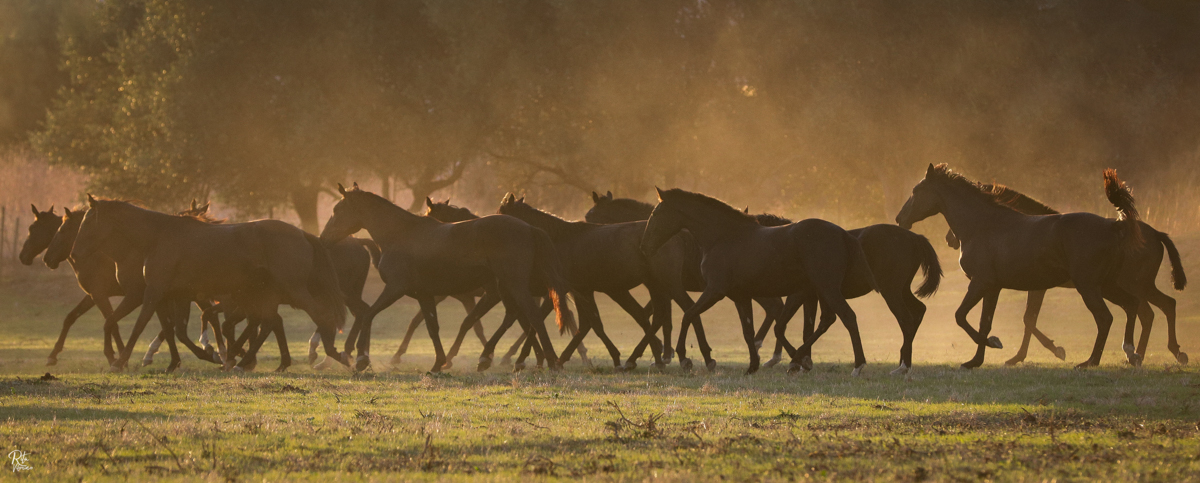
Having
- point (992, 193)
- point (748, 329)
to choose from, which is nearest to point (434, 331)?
point (748, 329)

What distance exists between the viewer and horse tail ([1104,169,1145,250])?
13109 millimetres

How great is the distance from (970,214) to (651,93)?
1961 cm

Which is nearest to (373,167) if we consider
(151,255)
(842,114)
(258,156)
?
(258,156)

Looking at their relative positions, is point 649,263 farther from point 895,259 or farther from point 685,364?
point 895,259

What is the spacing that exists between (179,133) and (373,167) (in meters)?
5.77

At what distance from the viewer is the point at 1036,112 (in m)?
29.2

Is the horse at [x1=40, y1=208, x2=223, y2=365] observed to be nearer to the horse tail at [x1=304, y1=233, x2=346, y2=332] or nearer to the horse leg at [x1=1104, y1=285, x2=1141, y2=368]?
the horse tail at [x1=304, y1=233, x2=346, y2=332]

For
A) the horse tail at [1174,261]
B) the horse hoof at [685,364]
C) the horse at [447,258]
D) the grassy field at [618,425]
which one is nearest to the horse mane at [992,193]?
the horse tail at [1174,261]

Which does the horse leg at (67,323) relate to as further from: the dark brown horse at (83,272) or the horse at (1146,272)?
the horse at (1146,272)

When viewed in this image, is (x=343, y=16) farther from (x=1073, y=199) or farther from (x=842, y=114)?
(x=1073, y=199)

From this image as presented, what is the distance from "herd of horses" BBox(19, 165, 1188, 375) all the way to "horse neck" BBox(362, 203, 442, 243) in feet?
0.06

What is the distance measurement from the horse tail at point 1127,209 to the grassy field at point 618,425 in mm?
1506

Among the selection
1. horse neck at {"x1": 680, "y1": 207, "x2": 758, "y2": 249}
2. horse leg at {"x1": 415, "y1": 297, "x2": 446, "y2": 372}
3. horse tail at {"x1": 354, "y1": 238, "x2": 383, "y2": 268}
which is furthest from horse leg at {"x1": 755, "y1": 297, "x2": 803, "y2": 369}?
horse tail at {"x1": 354, "y1": 238, "x2": 383, "y2": 268}

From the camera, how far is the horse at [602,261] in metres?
14.8
